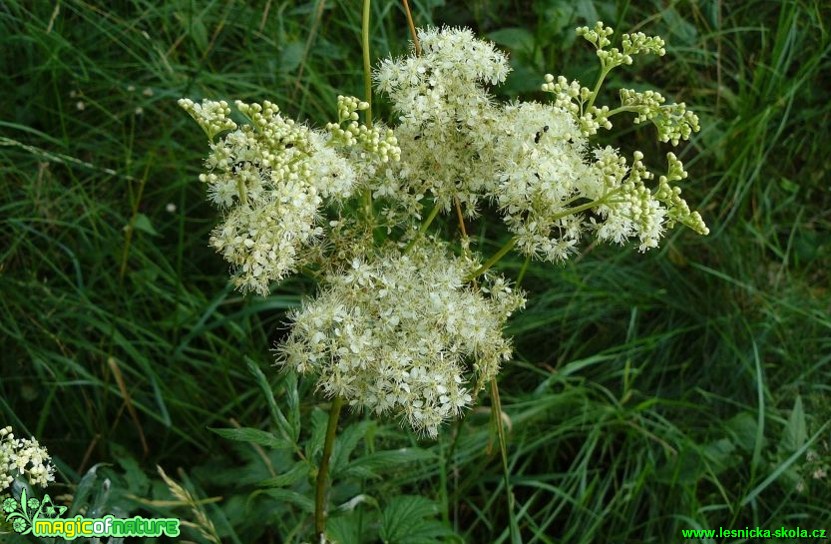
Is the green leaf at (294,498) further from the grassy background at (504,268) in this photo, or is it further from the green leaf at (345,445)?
the grassy background at (504,268)

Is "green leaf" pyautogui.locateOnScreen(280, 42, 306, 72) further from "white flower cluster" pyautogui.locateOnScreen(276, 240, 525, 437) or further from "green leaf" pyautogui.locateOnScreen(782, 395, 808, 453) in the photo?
"green leaf" pyautogui.locateOnScreen(782, 395, 808, 453)

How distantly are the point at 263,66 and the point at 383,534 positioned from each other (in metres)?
2.34

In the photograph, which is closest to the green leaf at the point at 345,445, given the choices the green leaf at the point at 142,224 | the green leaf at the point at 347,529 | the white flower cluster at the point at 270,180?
the green leaf at the point at 347,529

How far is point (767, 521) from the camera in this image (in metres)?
2.88

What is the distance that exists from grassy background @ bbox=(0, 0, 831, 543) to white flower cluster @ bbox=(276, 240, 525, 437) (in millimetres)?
904

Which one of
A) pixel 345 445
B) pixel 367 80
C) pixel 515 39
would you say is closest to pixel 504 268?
pixel 515 39

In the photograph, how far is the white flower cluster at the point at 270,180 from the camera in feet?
5.70

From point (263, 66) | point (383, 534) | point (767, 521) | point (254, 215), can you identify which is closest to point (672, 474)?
point (767, 521)

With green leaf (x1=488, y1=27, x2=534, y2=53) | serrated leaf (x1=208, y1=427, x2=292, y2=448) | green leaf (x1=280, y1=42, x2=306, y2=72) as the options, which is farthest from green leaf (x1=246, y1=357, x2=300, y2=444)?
green leaf (x1=488, y1=27, x2=534, y2=53)

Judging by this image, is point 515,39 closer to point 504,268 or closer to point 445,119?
point 504,268

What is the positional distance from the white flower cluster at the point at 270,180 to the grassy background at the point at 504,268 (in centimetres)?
109

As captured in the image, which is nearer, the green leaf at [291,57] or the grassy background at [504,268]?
the grassy background at [504,268]

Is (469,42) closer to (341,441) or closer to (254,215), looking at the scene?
(254,215)

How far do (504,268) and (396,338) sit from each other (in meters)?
1.94
